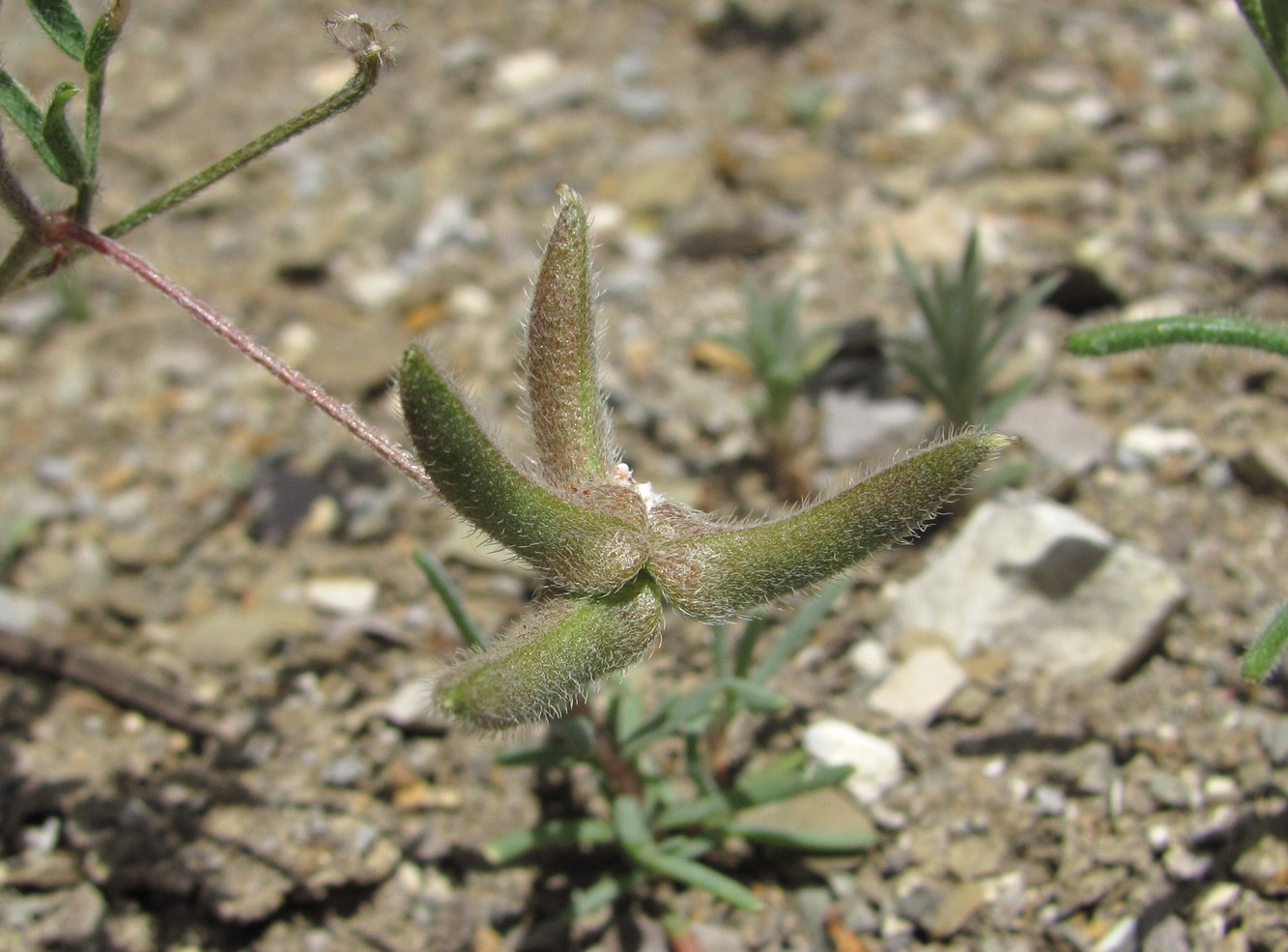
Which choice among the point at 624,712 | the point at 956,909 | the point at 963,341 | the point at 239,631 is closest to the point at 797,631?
the point at 624,712

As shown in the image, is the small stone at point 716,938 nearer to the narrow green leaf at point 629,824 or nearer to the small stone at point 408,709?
the narrow green leaf at point 629,824

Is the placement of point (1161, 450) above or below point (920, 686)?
above

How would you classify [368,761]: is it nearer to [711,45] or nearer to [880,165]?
[880,165]

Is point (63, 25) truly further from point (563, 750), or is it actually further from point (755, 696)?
point (755, 696)

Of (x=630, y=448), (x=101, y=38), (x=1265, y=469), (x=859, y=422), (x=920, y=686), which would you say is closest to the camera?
(x=101, y=38)

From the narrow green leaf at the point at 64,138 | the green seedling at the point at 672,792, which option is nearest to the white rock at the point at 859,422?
the green seedling at the point at 672,792

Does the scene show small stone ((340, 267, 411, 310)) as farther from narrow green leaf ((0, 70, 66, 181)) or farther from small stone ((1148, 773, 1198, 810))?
small stone ((1148, 773, 1198, 810))

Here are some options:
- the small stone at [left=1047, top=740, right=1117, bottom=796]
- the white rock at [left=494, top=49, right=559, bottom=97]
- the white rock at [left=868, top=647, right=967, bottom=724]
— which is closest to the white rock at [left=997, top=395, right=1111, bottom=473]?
the white rock at [left=868, top=647, right=967, bottom=724]

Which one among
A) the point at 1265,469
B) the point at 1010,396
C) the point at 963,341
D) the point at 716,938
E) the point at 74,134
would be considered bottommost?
the point at 716,938
